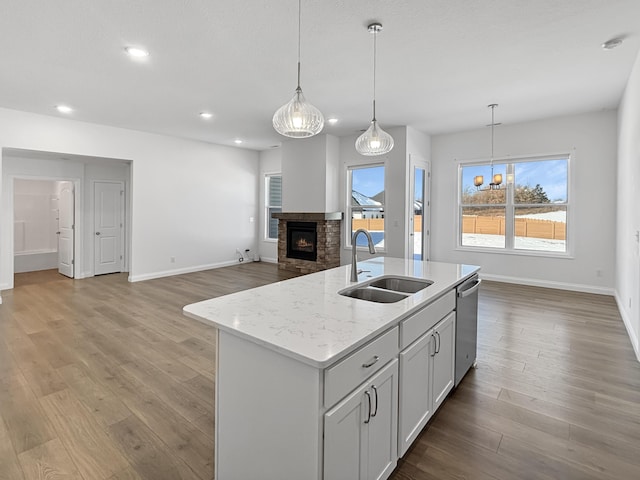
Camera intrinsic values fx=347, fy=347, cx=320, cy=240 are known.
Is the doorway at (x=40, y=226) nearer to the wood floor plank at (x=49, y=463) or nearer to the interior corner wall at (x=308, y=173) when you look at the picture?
the interior corner wall at (x=308, y=173)

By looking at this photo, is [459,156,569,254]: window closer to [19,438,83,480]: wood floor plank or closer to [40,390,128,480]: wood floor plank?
[40,390,128,480]: wood floor plank

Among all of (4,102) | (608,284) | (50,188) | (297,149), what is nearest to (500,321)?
(608,284)

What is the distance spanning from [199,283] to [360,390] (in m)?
5.49

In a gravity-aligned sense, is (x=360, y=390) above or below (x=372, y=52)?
below

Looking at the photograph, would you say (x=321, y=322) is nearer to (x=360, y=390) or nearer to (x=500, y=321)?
(x=360, y=390)

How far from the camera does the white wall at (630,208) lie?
336cm

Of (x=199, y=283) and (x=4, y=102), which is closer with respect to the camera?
(x=4, y=102)

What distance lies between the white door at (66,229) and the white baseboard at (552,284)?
7994 millimetres

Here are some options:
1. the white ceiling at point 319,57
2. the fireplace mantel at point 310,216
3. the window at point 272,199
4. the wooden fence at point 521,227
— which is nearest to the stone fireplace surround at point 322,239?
the fireplace mantel at point 310,216

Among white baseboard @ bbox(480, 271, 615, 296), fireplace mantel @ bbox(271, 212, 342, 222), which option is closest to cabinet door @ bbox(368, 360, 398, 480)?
fireplace mantel @ bbox(271, 212, 342, 222)

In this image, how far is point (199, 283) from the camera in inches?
250

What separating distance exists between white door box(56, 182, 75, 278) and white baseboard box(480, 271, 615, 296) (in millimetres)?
7994

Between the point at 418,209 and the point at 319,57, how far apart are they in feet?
13.1

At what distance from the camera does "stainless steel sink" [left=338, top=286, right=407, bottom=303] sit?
7.38 ft
